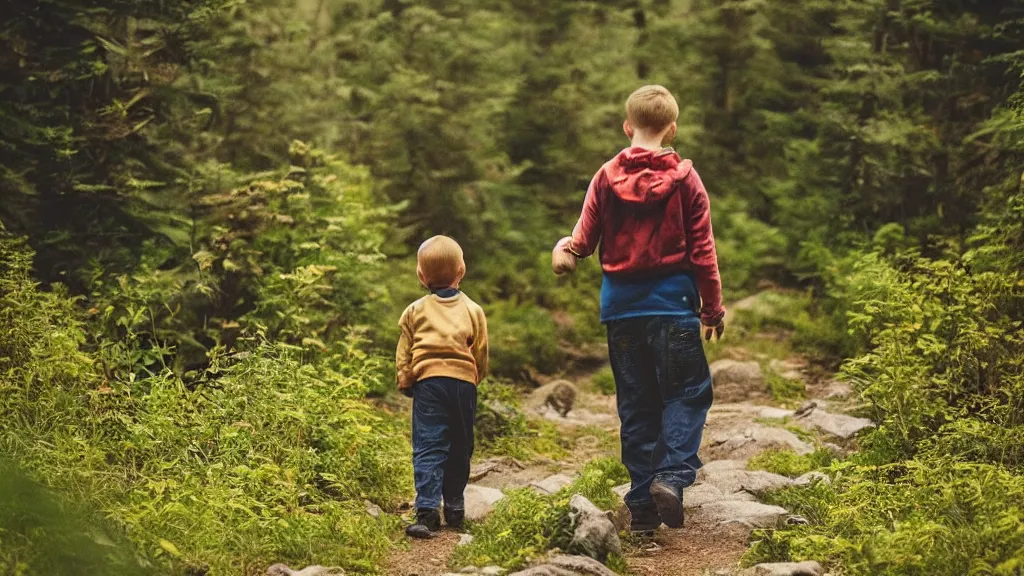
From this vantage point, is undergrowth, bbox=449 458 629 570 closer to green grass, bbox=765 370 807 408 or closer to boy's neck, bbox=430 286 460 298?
boy's neck, bbox=430 286 460 298

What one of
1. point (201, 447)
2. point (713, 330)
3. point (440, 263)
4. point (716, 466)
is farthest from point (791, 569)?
point (201, 447)

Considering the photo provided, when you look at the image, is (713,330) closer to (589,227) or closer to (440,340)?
(589,227)

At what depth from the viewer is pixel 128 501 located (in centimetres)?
545

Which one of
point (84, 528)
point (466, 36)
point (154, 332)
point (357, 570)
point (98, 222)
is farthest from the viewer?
point (466, 36)

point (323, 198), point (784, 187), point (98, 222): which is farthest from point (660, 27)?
point (98, 222)

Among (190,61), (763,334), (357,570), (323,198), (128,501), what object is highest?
(190,61)

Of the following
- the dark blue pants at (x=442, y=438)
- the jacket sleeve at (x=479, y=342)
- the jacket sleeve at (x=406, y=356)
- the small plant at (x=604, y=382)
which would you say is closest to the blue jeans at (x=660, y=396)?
the jacket sleeve at (x=479, y=342)

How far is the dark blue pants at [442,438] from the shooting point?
639cm

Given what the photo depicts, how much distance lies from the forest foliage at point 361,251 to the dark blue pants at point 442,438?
408 millimetres

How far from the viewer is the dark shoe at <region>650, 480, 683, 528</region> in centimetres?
580

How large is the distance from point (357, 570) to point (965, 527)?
3.04 metres

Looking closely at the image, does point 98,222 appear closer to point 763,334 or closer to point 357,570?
point 357,570

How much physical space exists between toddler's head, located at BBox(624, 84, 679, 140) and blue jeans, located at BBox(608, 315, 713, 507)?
1116 mm

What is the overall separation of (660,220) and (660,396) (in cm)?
107
